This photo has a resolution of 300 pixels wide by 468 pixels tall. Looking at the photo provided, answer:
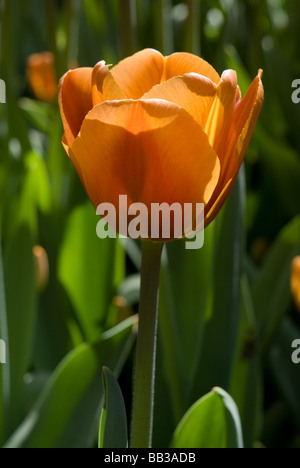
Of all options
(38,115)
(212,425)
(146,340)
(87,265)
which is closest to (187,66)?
(146,340)

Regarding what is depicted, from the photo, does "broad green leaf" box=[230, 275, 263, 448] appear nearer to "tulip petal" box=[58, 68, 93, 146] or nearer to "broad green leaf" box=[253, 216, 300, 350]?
"broad green leaf" box=[253, 216, 300, 350]

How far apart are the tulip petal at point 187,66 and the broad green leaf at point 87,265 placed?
0.50 metres

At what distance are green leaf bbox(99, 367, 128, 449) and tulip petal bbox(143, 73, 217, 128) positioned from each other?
0.17 m

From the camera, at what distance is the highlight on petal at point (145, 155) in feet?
1.24

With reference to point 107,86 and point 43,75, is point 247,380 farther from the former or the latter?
point 43,75

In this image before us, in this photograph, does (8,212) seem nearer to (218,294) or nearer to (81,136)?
(218,294)

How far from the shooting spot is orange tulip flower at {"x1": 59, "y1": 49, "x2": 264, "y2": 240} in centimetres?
38

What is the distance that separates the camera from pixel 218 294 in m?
0.72

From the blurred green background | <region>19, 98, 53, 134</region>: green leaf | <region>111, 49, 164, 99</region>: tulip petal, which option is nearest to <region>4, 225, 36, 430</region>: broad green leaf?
the blurred green background

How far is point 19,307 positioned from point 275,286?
314 mm

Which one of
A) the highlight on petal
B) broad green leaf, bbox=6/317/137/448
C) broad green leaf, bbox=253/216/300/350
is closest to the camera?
the highlight on petal

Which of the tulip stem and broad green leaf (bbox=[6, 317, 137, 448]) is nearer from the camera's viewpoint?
the tulip stem

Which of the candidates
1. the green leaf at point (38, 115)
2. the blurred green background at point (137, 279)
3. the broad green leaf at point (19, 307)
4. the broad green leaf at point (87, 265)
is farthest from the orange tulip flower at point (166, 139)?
the green leaf at point (38, 115)
